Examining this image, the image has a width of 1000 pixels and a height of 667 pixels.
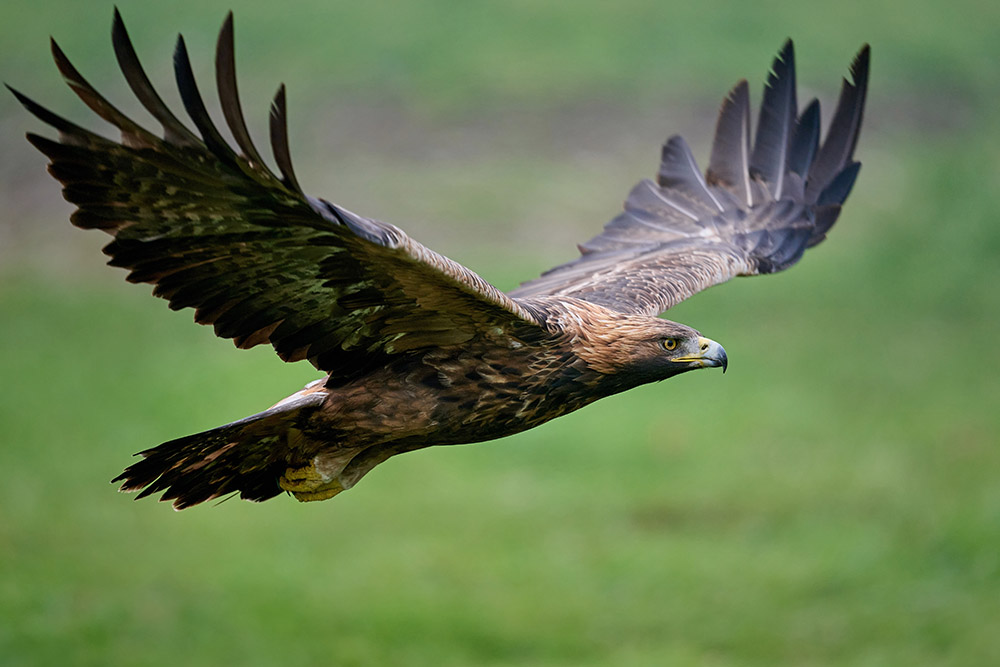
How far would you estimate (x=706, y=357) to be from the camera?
278 inches

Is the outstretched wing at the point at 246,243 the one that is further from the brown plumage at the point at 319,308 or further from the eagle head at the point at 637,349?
the eagle head at the point at 637,349

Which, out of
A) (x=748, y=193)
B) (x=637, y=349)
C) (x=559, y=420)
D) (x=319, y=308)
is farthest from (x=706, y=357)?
(x=559, y=420)

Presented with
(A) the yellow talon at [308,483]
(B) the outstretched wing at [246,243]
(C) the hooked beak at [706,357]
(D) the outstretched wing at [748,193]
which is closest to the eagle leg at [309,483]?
(A) the yellow talon at [308,483]

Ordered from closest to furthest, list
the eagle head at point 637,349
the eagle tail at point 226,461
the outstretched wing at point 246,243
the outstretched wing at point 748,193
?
the outstretched wing at point 246,243
the eagle tail at point 226,461
the eagle head at point 637,349
the outstretched wing at point 748,193

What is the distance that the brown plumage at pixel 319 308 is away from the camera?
5680mm

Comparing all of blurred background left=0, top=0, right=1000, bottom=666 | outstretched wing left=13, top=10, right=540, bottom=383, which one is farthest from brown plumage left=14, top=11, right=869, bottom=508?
blurred background left=0, top=0, right=1000, bottom=666

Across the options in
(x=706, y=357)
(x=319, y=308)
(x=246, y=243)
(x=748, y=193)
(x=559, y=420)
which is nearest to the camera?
(x=246, y=243)

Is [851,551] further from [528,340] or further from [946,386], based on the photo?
[528,340]

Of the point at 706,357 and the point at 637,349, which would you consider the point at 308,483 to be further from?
the point at 706,357

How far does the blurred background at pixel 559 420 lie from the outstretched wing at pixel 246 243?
8.33 metres

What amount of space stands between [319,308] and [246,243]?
545mm

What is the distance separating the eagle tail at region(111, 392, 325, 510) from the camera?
6.80 m

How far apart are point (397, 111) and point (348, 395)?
21315 mm

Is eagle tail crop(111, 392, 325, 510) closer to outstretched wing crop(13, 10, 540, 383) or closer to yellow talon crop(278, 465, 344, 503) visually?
yellow talon crop(278, 465, 344, 503)
